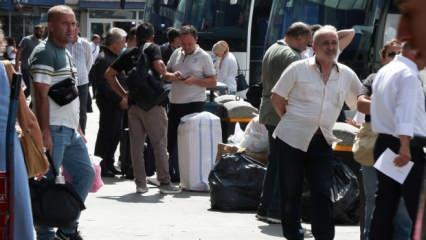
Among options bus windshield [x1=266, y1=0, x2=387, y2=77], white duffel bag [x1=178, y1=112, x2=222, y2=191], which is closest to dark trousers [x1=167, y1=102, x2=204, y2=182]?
white duffel bag [x1=178, y1=112, x2=222, y2=191]

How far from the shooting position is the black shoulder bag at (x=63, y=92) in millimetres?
7035

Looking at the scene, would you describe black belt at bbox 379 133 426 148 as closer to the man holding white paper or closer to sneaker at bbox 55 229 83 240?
the man holding white paper

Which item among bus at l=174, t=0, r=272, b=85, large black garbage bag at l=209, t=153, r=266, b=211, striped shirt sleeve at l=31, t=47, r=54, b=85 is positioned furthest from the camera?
bus at l=174, t=0, r=272, b=85

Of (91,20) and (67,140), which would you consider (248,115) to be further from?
(91,20)

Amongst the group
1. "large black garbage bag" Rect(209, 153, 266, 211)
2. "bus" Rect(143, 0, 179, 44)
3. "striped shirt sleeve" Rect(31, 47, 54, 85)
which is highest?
"striped shirt sleeve" Rect(31, 47, 54, 85)

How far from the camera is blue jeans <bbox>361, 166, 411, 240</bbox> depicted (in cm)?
674

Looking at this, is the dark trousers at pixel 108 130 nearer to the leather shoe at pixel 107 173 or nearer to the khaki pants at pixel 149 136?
the leather shoe at pixel 107 173

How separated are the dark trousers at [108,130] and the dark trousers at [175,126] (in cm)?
90

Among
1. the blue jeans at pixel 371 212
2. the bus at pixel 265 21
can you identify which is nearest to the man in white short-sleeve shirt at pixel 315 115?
the blue jeans at pixel 371 212

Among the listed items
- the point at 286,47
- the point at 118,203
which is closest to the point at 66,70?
the point at 286,47

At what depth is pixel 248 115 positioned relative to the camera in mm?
12117

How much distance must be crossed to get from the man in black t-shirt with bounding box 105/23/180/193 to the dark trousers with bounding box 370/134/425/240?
4.22 meters

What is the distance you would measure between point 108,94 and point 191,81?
162 centimetres

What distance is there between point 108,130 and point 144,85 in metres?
1.98
